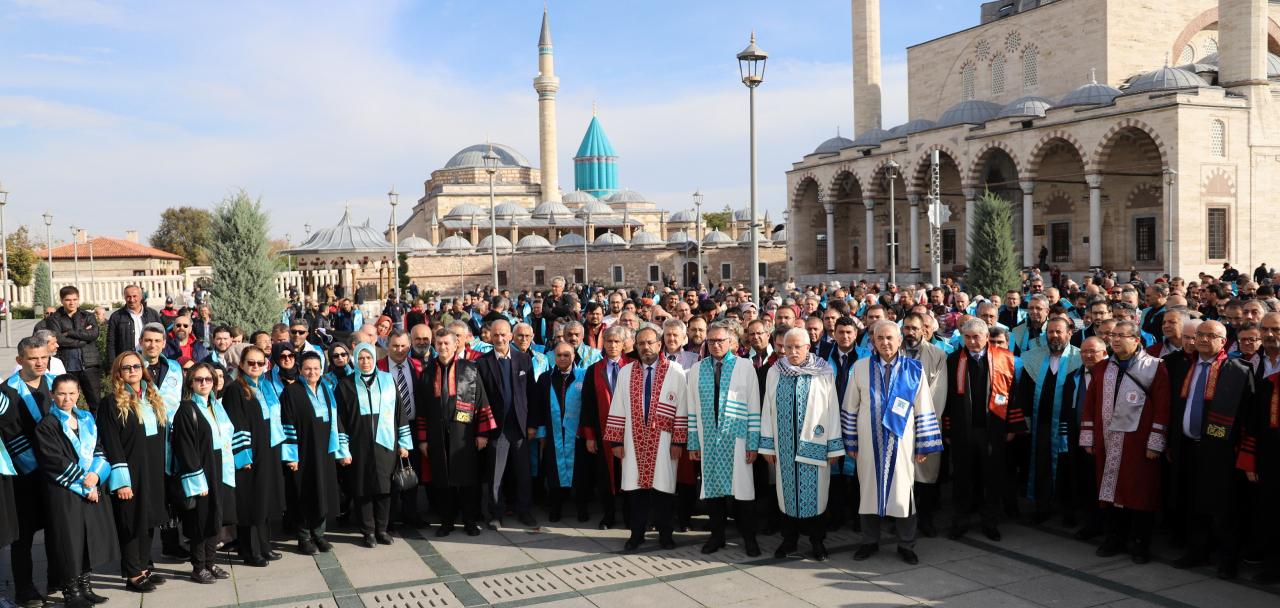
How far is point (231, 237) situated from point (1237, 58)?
27.1 meters

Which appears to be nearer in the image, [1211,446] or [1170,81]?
[1211,446]

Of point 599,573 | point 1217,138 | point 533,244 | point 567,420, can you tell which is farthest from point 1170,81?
point 533,244

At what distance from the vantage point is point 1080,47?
31.8 meters

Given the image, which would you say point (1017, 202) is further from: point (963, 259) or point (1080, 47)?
point (1080, 47)

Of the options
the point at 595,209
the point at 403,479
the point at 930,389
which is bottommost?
the point at 403,479

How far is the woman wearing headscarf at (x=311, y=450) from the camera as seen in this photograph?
5734 millimetres

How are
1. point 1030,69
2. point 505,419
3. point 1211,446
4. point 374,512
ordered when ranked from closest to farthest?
point 1211,446, point 374,512, point 505,419, point 1030,69

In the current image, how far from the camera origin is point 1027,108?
99.9ft

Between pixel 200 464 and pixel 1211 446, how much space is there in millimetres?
5714

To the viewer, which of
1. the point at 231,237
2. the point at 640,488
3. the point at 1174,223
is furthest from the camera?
the point at 1174,223

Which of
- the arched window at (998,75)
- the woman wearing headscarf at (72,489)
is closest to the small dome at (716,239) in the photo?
the arched window at (998,75)

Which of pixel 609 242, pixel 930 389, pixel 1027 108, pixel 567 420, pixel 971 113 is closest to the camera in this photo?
pixel 930 389

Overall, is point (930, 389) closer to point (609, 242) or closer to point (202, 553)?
point (202, 553)

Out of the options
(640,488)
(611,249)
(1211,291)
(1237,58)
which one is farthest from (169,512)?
(611,249)
